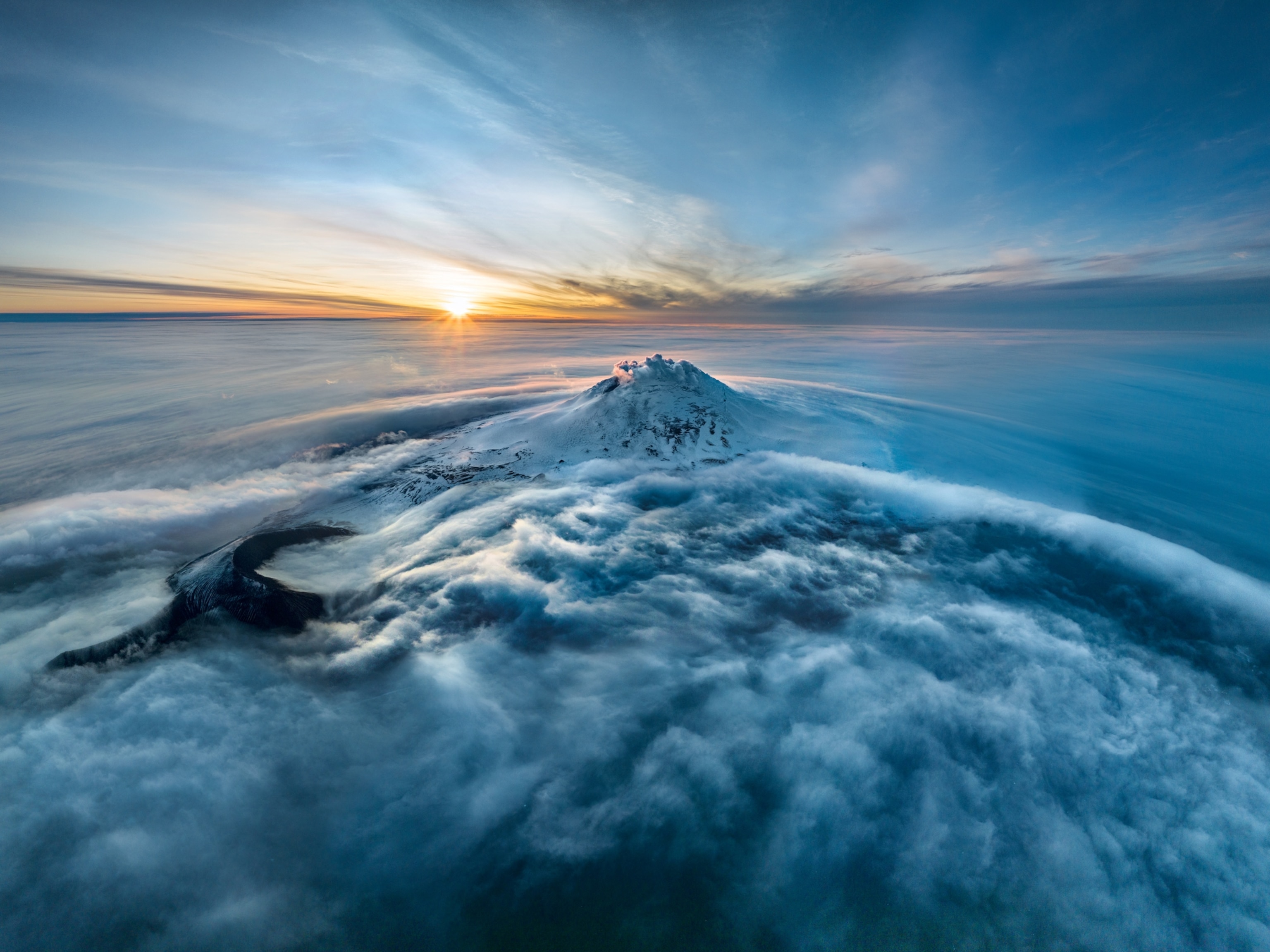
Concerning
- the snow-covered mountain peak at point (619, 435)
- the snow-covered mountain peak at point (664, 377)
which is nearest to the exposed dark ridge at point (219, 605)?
the snow-covered mountain peak at point (619, 435)

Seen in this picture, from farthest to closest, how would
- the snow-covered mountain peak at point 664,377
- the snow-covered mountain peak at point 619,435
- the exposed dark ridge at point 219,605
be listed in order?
the snow-covered mountain peak at point 664,377
the snow-covered mountain peak at point 619,435
the exposed dark ridge at point 219,605

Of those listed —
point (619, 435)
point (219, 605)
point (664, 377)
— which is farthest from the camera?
point (664, 377)

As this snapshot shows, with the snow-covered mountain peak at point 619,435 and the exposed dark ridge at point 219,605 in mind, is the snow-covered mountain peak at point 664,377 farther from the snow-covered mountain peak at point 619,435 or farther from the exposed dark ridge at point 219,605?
the exposed dark ridge at point 219,605

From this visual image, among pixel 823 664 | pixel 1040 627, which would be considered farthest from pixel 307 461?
pixel 1040 627

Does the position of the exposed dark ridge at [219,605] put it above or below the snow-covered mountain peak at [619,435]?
below

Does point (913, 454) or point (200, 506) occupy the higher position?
point (913, 454)

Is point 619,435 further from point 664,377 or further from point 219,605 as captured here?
point 219,605

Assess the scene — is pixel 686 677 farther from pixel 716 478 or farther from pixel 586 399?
pixel 586 399

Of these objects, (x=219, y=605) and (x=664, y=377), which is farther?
(x=664, y=377)

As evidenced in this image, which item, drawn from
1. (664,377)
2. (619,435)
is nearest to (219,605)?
(619,435)
